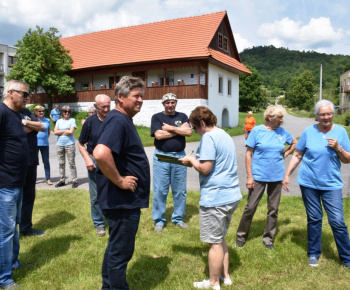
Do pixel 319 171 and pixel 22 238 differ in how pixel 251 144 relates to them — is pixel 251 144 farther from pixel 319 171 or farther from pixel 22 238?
pixel 22 238

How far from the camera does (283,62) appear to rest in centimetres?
14650

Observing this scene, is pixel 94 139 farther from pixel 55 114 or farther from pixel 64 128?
pixel 55 114

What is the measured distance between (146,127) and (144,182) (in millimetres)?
22859

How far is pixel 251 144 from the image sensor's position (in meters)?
4.39

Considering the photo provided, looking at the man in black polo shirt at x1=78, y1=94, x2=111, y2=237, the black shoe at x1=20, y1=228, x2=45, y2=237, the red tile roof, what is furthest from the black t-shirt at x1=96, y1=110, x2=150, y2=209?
the red tile roof

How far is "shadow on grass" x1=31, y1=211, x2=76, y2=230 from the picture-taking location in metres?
5.47

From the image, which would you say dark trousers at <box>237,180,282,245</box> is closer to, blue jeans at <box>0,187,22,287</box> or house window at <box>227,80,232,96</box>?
blue jeans at <box>0,187,22,287</box>

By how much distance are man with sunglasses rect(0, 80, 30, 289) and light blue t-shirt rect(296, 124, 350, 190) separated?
3317 millimetres

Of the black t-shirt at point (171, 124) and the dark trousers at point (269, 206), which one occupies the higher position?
the black t-shirt at point (171, 124)

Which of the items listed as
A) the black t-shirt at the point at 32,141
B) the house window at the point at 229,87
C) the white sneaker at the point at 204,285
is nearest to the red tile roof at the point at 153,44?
the house window at the point at 229,87

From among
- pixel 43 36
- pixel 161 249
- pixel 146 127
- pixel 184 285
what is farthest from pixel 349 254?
pixel 43 36

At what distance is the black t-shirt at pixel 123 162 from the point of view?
8.52 feet

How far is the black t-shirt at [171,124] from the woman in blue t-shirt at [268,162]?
1.18 metres

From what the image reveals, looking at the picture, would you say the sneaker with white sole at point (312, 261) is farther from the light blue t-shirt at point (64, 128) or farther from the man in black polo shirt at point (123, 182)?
the light blue t-shirt at point (64, 128)
